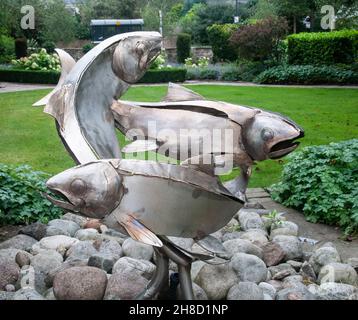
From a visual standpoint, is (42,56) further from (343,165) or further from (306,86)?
(343,165)

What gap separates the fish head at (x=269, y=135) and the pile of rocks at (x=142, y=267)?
37.7 inches

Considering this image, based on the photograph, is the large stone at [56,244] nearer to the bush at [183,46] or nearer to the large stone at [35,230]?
the large stone at [35,230]

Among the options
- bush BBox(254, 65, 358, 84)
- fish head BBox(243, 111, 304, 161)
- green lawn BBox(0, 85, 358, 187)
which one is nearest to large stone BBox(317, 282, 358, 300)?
fish head BBox(243, 111, 304, 161)

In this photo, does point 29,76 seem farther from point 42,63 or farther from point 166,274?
point 166,274

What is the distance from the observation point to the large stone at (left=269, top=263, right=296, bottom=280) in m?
4.91

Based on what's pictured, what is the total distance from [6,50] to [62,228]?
2137 cm

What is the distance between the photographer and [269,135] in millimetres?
Result: 3322

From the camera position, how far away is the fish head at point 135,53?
3.85 m

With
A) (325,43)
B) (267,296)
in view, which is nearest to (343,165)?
(267,296)

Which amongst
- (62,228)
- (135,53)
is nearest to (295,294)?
(135,53)

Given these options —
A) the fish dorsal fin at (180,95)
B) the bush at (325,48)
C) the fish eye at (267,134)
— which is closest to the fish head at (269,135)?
the fish eye at (267,134)

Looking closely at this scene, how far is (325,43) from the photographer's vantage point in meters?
19.7

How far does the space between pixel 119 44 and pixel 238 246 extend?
230 centimetres
